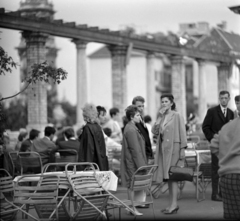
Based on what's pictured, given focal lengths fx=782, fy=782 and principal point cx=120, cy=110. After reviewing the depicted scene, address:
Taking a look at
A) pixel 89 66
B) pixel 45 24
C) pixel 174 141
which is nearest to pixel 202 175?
pixel 174 141

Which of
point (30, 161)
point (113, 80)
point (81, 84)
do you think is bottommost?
point (30, 161)

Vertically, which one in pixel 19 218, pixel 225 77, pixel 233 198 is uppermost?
pixel 225 77

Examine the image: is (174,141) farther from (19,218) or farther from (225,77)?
(225,77)

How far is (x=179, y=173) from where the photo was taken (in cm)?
1158

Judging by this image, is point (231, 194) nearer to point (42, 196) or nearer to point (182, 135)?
point (42, 196)

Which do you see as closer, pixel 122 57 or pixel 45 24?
pixel 45 24

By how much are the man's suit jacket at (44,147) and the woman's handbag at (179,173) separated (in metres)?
3.98

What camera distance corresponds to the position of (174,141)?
11.7 meters

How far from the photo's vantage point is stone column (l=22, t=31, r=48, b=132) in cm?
2645

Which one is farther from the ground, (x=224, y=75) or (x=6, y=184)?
(x=224, y=75)

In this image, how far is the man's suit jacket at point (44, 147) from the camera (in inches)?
600

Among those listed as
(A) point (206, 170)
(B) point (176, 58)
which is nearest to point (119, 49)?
(B) point (176, 58)

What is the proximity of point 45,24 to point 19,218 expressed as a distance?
16213mm

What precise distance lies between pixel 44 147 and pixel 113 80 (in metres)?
19.0
